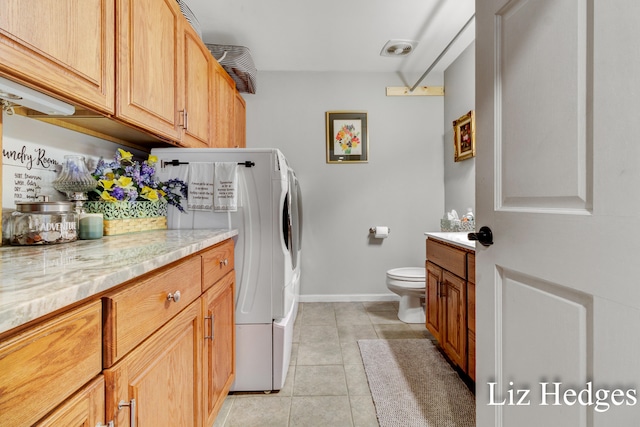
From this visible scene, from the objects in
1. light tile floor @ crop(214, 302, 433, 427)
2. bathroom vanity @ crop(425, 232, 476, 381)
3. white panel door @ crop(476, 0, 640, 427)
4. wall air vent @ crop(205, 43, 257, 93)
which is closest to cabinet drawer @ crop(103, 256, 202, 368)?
light tile floor @ crop(214, 302, 433, 427)

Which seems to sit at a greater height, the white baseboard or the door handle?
the door handle

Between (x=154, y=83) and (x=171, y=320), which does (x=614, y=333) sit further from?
(x=154, y=83)

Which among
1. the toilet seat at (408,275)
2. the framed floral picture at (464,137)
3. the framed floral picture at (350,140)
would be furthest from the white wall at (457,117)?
the framed floral picture at (350,140)

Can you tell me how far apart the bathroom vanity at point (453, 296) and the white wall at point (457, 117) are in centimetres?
94

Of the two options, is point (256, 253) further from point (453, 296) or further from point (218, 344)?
point (453, 296)

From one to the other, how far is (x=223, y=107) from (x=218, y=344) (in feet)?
5.85

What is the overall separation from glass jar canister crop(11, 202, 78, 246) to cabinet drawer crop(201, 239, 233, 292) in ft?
1.59

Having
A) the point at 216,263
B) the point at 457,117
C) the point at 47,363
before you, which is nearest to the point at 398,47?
the point at 457,117

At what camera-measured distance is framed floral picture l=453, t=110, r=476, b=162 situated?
2578 millimetres

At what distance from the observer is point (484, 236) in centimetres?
94

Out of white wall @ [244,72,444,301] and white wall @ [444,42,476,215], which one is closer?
white wall @ [444,42,476,215]

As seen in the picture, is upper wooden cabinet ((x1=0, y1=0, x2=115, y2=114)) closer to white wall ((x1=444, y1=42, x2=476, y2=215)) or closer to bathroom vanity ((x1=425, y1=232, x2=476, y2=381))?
bathroom vanity ((x1=425, y1=232, x2=476, y2=381))

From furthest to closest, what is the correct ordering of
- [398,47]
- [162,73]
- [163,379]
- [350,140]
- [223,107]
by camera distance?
[350,140], [398,47], [223,107], [162,73], [163,379]

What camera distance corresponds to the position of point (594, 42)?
60 centimetres
